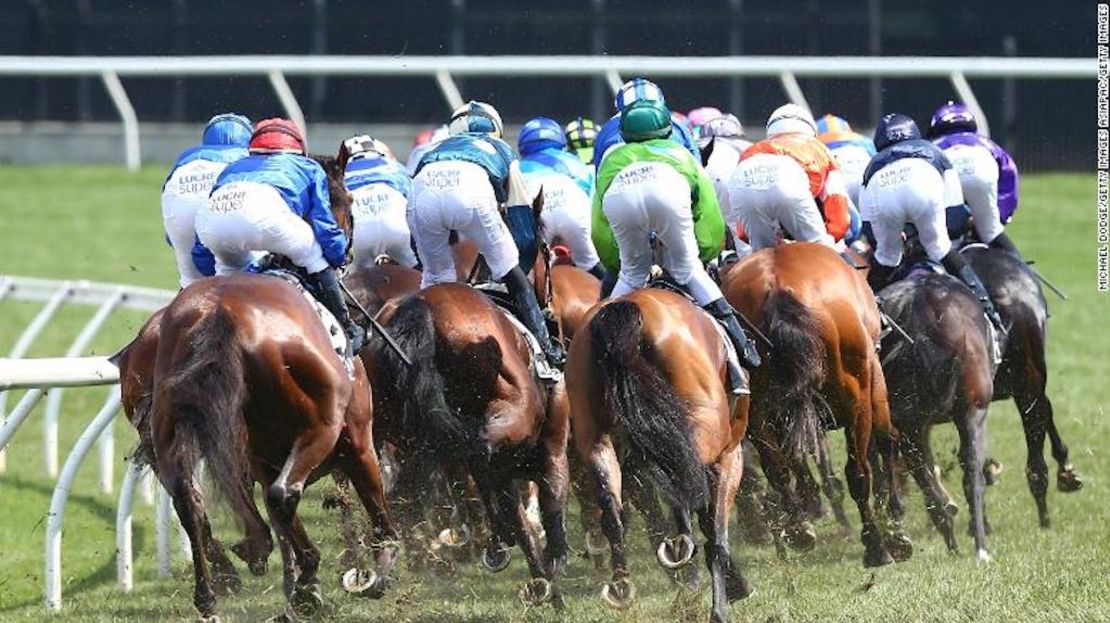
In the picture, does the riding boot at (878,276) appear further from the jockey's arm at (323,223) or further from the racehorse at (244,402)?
the racehorse at (244,402)

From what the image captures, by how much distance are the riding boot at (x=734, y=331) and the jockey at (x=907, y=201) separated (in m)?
1.73

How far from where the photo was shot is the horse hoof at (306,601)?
7105mm

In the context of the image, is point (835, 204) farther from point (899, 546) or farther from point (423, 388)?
point (423, 388)

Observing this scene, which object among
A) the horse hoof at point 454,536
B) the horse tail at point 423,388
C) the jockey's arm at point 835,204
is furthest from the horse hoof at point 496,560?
the jockey's arm at point 835,204

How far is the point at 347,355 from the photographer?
7.32m

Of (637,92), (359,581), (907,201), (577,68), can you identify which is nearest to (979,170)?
(907,201)

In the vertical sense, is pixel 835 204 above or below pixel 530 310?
above

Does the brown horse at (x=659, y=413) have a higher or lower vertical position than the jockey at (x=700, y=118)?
lower

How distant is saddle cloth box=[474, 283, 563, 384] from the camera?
791cm

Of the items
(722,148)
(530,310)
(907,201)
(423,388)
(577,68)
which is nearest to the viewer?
(423,388)

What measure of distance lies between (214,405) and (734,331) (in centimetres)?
208

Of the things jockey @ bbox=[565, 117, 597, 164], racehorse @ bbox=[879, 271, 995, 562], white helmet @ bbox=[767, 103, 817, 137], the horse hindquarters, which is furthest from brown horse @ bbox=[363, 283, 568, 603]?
jockey @ bbox=[565, 117, 597, 164]

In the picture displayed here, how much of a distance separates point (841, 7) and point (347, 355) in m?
14.2

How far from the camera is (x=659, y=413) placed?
6.99 metres
